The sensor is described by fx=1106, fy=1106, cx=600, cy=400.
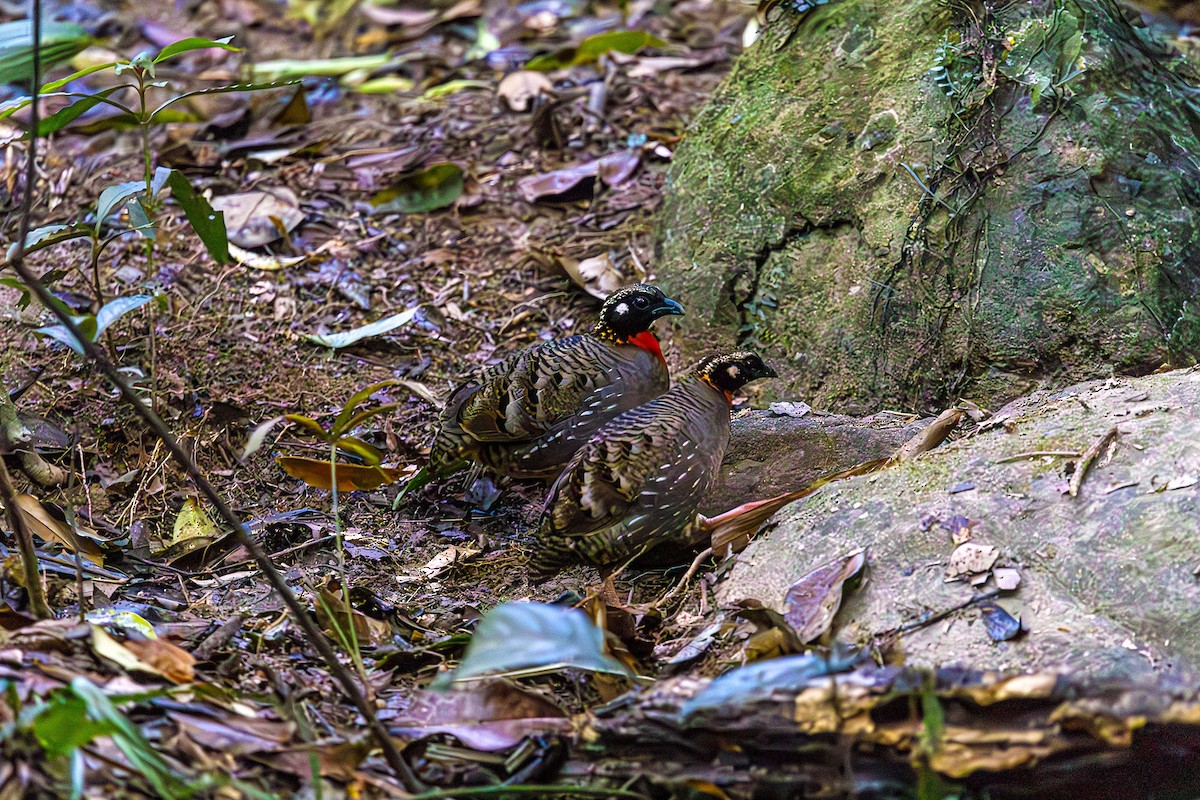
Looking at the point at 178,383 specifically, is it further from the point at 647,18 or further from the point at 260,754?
the point at 647,18

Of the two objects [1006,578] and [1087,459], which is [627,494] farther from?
[1087,459]

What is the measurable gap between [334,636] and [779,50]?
12.6ft

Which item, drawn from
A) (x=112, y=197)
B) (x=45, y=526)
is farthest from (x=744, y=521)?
(x=112, y=197)

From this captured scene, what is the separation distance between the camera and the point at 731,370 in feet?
15.4

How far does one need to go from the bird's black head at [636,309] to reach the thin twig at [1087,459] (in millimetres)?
2032

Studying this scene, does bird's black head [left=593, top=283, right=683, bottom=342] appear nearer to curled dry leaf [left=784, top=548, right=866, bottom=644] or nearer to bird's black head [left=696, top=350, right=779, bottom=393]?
bird's black head [left=696, top=350, right=779, bottom=393]

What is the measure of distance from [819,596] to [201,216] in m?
2.73

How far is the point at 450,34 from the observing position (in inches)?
355

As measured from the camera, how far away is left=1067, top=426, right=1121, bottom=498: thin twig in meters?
3.51

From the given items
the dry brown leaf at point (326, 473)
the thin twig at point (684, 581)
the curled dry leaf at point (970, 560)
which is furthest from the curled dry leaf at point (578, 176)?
the curled dry leaf at point (970, 560)

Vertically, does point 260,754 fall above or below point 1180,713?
below

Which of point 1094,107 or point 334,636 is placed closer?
point 334,636

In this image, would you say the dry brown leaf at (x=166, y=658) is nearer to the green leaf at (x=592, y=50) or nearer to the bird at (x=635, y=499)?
the bird at (x=635, y=499)

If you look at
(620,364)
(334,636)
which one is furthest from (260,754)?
(620,364)
